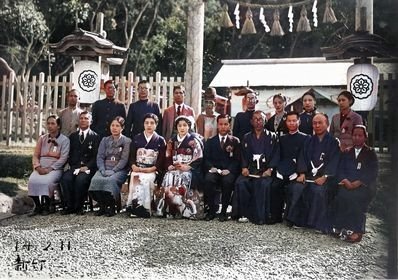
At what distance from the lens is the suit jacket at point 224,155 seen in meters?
3.58

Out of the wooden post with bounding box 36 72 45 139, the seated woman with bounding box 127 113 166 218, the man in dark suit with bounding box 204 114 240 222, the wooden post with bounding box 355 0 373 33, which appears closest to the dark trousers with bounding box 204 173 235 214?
the man in dark suit with bounding box 204 114 240 222

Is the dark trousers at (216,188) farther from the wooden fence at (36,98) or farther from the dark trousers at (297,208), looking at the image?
the wooden fence at (36,98)

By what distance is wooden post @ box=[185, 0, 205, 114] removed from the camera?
13.5ft

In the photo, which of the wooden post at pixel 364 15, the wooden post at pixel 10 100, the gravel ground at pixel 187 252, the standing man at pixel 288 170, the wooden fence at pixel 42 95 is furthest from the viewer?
the wooden fence at pixel 42 95

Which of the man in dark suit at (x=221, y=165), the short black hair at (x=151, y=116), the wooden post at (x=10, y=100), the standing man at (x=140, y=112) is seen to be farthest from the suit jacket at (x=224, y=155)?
the wooden post at (x=10, y=100)

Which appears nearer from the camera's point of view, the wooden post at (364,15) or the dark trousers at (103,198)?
the wooden post at (364,15)

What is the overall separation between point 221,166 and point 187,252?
99 centimetres

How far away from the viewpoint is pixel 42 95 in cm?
528

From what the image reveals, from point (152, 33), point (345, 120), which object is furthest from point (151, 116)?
point (152, 33)

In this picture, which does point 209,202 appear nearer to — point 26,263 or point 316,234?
point 316,234

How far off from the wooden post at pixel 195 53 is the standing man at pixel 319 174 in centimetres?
138

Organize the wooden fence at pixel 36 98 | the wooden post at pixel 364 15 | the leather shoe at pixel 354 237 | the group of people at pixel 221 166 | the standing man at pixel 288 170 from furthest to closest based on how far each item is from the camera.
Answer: the wooden fence at pixel 36 98, the standing man at pixel 288 170, the group of people at pixel 221 166, the wooden post at pixel 364 15, the leather shoe at pixel 354 237

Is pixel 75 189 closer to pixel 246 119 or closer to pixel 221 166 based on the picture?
pixel 221 166

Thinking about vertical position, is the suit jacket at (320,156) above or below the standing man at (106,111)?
below
